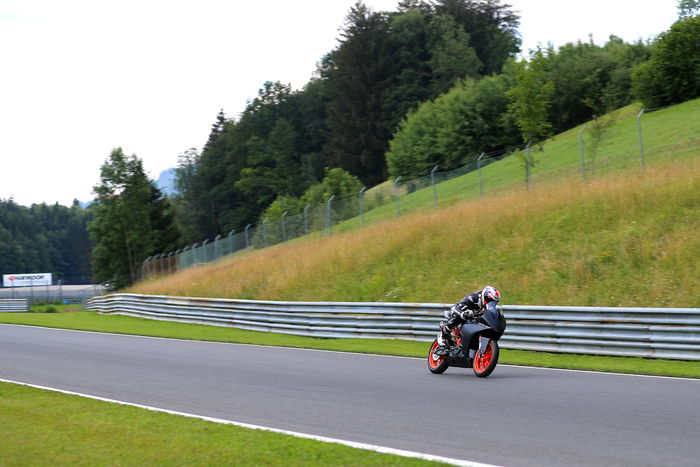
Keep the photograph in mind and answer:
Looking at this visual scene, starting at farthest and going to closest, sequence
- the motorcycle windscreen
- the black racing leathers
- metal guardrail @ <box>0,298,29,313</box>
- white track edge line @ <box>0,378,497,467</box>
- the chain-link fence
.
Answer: metal guardrail @ <box>0,298,29,313</box> → the chain-link fence → the black racing leathers → the motorcycle windscreen → white track edge line @ <box>0,378,497,467</box>

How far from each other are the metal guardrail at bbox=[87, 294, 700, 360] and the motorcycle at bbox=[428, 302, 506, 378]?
9.93 ft

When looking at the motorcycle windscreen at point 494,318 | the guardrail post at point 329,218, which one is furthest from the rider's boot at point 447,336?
the guardrail post at point 329,218

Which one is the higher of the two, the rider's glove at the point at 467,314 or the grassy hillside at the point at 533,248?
the grassy hillside at the point at 533,248

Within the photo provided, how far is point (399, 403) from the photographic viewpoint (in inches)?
355

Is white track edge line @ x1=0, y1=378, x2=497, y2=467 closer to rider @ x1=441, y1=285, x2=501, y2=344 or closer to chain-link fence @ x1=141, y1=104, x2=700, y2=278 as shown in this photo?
rider @ x1=441, y1=285, x2=501, y2=344

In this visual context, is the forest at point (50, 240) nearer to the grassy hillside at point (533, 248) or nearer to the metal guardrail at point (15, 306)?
the metal guardrail at point (15, 306)

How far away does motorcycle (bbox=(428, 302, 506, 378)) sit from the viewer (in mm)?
10969

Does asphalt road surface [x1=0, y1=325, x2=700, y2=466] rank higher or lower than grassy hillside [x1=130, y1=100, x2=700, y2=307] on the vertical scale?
lower

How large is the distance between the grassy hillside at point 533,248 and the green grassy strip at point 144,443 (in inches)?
427

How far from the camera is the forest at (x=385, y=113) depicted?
51.2 metres

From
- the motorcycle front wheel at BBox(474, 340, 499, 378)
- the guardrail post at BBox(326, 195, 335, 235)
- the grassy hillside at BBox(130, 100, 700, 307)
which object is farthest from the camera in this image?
the guardrail post at BBox(326, 195, 335, 235)

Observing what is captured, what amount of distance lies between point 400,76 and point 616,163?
60173 millimetres

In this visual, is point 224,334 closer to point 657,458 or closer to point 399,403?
point 399,403

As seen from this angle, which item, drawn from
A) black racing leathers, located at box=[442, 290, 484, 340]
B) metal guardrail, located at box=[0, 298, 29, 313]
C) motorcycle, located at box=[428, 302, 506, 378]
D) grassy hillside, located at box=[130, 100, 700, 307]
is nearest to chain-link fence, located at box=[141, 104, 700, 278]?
grassy hillside, located at box=[130, 100, 700, 307]
